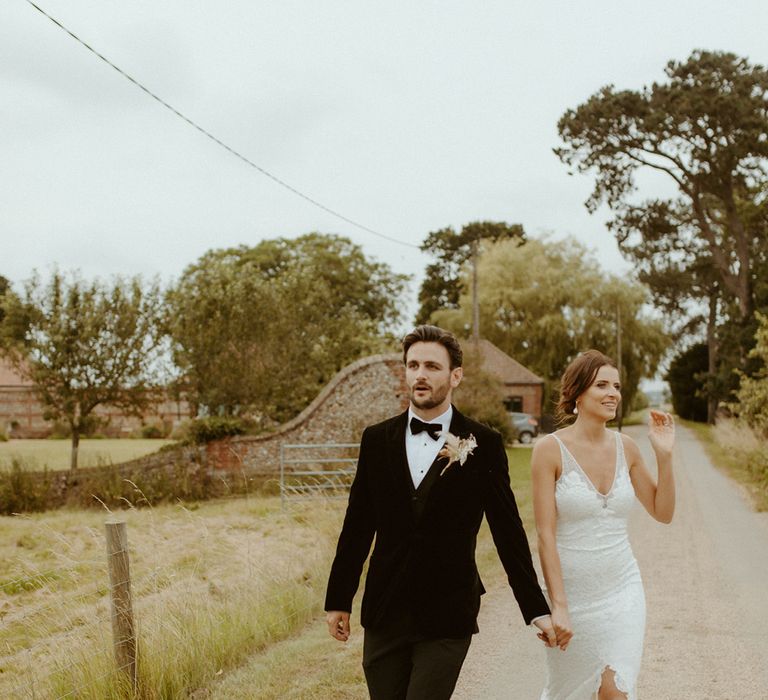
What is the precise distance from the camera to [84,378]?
2389cm

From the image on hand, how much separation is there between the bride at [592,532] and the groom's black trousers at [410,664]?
24.1 inches

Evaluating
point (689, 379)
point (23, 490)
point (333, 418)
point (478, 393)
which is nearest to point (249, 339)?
point (333, 418)

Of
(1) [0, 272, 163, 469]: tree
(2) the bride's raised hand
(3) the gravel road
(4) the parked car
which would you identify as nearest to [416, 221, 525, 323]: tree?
(4) the parked car

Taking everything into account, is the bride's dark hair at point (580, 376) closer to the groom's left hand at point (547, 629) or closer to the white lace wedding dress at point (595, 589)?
the white lace wedding dress at point (595, 589)

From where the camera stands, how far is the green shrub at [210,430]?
22234 millimetres

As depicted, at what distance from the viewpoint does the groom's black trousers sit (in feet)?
11.2

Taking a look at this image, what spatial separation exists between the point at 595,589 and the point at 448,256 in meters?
65.7

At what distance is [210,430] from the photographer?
2219 centimetres

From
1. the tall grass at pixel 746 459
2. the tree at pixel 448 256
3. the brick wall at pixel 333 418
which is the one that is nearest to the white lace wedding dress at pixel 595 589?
the tall grass at pixel 746 459

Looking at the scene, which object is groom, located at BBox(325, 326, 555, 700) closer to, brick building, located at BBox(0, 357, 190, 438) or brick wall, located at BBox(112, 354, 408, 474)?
brick wall, located at BBox(112, 354, 408, 474)

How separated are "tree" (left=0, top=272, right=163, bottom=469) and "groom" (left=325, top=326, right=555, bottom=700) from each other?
69.4ft

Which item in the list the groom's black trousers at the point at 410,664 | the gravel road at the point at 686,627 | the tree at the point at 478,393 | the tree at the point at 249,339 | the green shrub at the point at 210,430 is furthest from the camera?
the tree at the point at 478,393

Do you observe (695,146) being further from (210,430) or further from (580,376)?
(580,376)

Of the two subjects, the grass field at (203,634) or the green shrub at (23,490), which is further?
the green shrub at (23,490)
